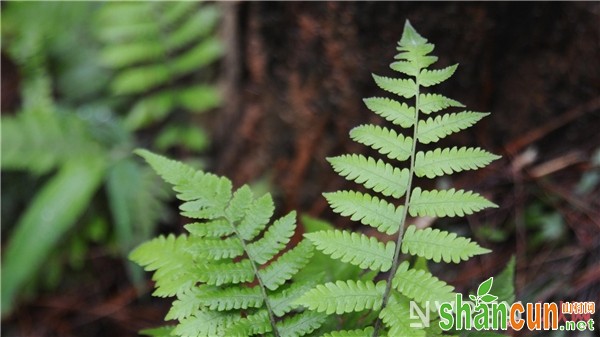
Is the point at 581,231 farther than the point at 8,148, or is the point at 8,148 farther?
the point at 8,148

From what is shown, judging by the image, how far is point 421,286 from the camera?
1.29 metres

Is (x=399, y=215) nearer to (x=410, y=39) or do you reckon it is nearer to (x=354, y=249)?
(x=354, y=249)

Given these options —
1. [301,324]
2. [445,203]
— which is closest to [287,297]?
[301,324]

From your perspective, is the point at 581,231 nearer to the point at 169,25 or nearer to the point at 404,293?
the point at 404,293

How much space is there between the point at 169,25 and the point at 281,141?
1.09 metres

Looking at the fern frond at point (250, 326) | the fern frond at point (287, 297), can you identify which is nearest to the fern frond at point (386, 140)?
the fern frond at point (287, 297)

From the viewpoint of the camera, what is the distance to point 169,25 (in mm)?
3582

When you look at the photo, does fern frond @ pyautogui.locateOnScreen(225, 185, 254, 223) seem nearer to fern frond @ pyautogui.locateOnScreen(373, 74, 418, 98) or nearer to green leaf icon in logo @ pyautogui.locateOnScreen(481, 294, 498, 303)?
fern frond @ pyautogui.locateOnScreen(373, 74, 418, 98)

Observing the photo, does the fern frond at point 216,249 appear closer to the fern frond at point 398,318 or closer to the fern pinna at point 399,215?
the fern pinna at point 399,215

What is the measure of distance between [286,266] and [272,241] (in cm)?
7

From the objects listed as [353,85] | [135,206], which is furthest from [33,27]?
[353,85]

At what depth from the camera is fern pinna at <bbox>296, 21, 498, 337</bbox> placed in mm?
1292

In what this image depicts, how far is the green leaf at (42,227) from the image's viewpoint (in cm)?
297

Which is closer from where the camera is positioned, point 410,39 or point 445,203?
point 445,203
